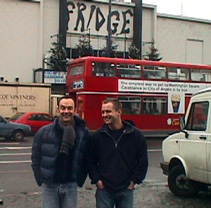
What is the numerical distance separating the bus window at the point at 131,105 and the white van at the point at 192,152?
13.9 metres

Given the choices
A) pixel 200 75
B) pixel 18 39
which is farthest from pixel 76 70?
pixel 18 39

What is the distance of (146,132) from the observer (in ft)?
78.6

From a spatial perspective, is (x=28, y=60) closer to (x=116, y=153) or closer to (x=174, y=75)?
(x=174, y=75)

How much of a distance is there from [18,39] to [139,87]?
2248cm

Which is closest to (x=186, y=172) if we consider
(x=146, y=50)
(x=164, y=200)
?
(x=164, y=200)

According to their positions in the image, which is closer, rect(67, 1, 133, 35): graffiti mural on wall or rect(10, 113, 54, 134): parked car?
rect(10, 113, 54, 134): parked car

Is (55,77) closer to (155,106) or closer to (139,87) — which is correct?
(155,106)

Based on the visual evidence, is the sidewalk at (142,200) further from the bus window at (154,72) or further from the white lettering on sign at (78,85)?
the bus window at (154,72)

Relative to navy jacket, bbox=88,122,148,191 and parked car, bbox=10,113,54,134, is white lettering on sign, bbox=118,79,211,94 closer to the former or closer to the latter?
parked car, bbox=10,113,54,134

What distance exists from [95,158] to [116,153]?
25cm

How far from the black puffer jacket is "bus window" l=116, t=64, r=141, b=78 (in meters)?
18.0

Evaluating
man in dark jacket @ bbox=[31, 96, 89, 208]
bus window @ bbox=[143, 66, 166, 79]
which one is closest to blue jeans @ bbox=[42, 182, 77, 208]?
man in dark jacket @ bbox=[31, 96, 89, 208]

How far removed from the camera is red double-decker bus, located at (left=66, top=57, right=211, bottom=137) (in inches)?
870

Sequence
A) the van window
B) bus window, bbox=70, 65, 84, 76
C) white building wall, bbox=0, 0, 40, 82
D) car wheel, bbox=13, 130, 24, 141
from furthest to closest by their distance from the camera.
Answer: white building wall, bbox=0, 0, 40, 82 → bus window, bbox=70, 65, 84, 76 → car wheel, bbox=13, 130, 24, 141 → the van window
